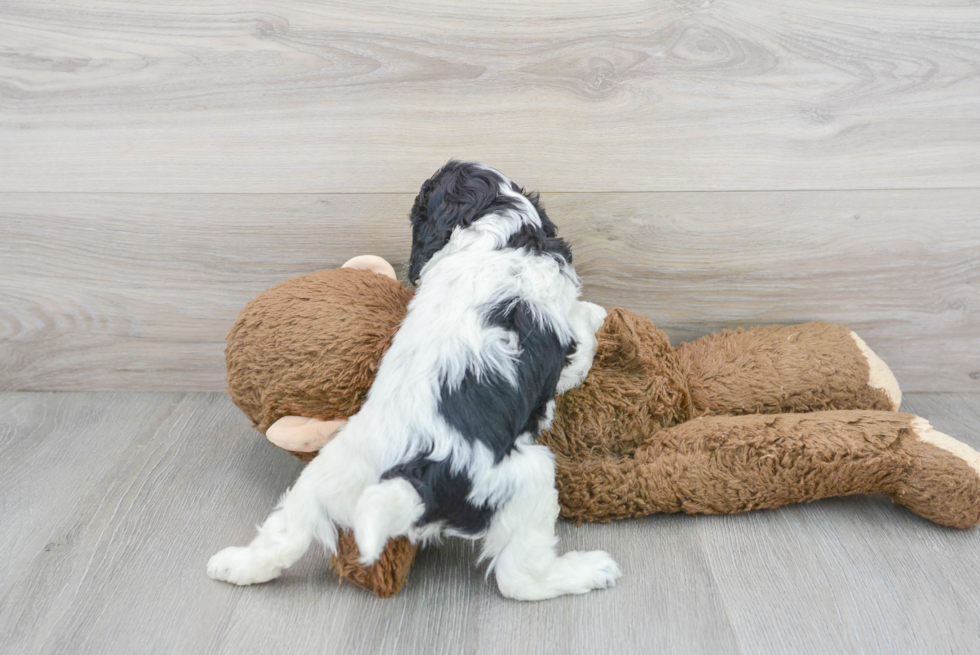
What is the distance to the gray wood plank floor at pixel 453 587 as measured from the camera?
1.10 meters

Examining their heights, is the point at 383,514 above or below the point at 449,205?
below

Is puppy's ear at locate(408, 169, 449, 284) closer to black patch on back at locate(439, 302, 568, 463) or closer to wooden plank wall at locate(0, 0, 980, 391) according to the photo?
black patch on back at locate(439, 302, 568, 463)

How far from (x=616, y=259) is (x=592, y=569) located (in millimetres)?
772

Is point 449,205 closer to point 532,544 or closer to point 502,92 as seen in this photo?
point 502,92

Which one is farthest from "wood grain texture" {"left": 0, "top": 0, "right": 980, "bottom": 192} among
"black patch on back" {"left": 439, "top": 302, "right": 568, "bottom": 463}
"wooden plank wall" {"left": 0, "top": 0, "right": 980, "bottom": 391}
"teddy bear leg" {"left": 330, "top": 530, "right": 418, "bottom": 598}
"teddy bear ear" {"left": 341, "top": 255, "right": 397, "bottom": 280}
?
"teddy bear leg" {"left": 330, "top": 530, "right": 418, "bottom": 598}

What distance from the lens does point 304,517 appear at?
3.61ft

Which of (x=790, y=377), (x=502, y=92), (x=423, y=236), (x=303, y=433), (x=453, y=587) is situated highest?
(x=502, y=92)

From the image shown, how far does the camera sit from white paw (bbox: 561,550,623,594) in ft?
3.90

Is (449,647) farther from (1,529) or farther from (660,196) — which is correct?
(660,196)

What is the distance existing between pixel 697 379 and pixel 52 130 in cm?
158

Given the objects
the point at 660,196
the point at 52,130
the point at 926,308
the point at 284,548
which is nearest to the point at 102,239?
the point at 52,130

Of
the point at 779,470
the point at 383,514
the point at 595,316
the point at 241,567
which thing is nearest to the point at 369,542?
the point at 383,514

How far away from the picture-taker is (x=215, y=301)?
1.78 metres

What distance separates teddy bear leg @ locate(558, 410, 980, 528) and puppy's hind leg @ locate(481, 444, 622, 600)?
0.18m
